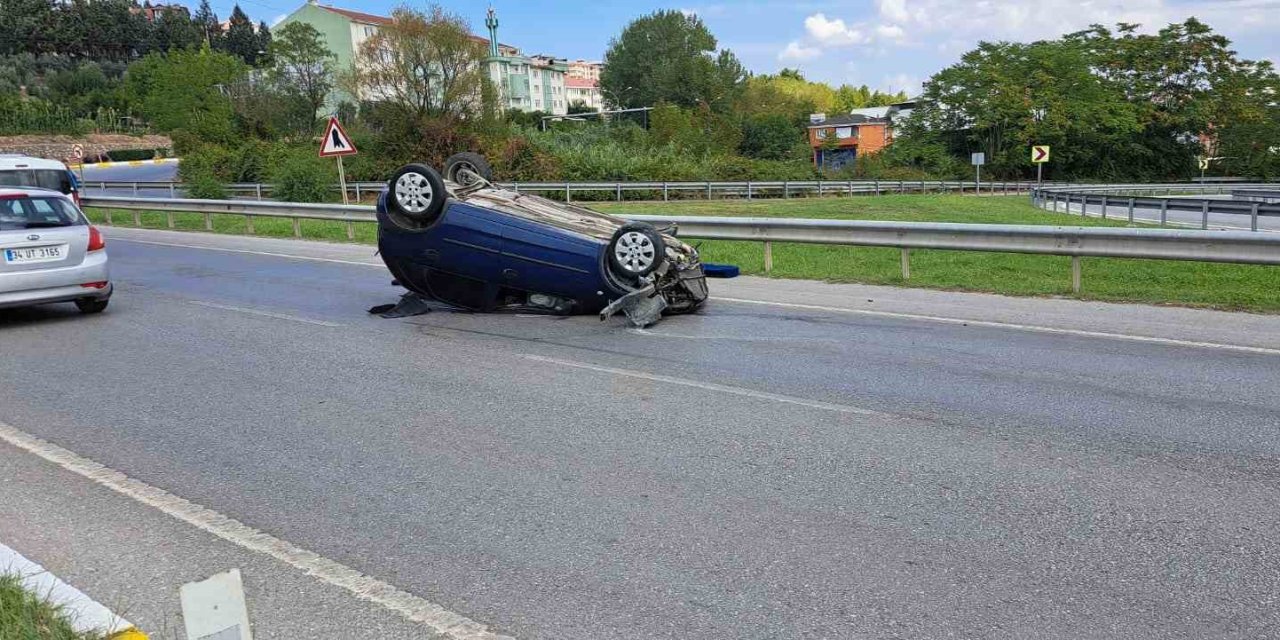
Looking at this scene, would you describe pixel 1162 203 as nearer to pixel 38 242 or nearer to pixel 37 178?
pixel 38 242

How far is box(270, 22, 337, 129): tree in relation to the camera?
5691cm

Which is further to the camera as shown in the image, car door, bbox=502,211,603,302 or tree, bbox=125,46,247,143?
tree, bbox=125,46,247,143

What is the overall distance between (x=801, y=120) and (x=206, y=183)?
251 ft

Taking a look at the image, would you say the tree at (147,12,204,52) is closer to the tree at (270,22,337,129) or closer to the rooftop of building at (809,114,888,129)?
the rooftop of building at (809,114,888,129)

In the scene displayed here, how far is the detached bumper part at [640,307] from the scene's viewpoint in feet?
30.7

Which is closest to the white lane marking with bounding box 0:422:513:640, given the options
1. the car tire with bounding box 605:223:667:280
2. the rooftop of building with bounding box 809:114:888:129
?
the car tire with bounding box 605:223:667:280

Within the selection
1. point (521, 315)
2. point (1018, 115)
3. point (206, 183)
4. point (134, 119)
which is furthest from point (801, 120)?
point (521, 315)

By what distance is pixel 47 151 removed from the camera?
7169 centimetres

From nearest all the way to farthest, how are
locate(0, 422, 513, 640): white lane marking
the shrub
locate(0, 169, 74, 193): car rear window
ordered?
1. locate(0, 422, 513, 640): white lane marking
2. locate(0, 169, 74, 193): car rear window
3. the shrub

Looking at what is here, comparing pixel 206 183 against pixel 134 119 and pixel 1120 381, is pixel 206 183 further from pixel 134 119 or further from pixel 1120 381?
pixel 134 119

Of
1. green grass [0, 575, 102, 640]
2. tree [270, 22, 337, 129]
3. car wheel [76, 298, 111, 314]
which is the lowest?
green grass [0, 575, 102, 640]

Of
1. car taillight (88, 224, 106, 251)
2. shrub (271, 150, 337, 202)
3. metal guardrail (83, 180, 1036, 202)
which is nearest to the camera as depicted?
car taillight (88, 224, 106, 251)

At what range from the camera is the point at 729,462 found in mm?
5266

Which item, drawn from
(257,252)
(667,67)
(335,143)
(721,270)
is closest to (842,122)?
(667,67)
